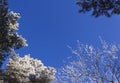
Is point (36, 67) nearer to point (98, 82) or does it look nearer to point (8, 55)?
point (8, 55)

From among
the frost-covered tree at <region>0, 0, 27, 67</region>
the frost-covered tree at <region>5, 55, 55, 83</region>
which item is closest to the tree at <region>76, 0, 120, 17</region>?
the frost-covered tree at <region>0, 0, 27, 67</region>

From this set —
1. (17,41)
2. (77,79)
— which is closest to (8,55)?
(17,41)

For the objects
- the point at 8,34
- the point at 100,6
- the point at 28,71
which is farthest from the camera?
the point at 28,71

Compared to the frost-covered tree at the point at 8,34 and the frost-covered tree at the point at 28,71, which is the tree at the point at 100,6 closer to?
the frost-covered tree at the point at 8,34

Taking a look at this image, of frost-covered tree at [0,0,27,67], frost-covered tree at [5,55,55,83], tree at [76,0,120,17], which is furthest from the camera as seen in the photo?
frost-covered tree at [5,55,55,83]

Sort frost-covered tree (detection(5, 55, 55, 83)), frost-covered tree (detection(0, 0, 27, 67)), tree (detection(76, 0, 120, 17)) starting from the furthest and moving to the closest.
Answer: frost-covered tree (detection(5, 55, 55, 83)) < frost-covered tree (detection(0, 0, 27, 67)) < tree (detection(76, 0, 120, 17))

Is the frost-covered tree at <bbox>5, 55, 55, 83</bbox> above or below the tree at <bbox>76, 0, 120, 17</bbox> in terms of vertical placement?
above

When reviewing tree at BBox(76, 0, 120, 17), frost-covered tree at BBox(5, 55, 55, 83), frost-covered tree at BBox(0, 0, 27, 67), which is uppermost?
frost-covered tree at BBox(5, 55, 55, 83)

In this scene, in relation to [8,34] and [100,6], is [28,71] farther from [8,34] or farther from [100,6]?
[100,6]

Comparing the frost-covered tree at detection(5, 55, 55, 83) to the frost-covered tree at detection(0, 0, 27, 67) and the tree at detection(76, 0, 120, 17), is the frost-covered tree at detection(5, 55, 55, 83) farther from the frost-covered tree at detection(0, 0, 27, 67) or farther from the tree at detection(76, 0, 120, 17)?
the tree at detection(76, 0, 120, 17)

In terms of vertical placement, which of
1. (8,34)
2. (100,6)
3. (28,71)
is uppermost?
(28,71)

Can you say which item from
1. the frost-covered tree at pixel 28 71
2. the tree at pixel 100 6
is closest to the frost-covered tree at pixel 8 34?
the frost-covered tree at pixel 28 71

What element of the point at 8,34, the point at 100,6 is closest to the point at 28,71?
the point at 8,34

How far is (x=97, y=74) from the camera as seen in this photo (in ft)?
83.1
